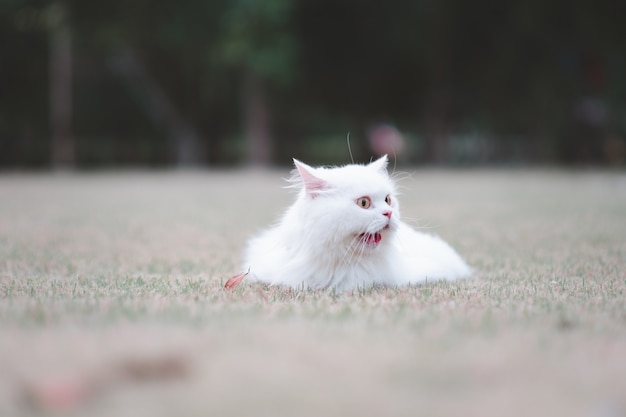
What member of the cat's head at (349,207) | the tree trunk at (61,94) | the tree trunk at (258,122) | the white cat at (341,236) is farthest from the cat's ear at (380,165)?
the tree trunk at (61,94)

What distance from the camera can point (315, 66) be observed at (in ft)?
86.7

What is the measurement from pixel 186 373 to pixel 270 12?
20.4 m

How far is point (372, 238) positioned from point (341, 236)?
8.0 inches

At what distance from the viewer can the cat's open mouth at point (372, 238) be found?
392cm

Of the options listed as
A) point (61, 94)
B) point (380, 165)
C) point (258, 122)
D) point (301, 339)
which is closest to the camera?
point (301, 339)

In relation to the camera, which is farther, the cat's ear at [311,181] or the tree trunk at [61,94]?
the tree trunk at [61,94]

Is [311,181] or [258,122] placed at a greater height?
[311,181]

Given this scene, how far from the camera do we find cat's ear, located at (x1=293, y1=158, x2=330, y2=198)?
394cm

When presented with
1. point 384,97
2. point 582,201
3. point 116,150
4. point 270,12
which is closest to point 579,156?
point 384,97

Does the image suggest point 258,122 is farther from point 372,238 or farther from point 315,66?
point 372,238

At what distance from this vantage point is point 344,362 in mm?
2348

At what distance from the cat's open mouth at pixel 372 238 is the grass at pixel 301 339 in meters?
0.30

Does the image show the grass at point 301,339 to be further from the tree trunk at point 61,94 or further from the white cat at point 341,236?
the tree trunk at point 61,94

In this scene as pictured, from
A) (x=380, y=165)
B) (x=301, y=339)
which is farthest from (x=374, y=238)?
(x=301, y=339)
